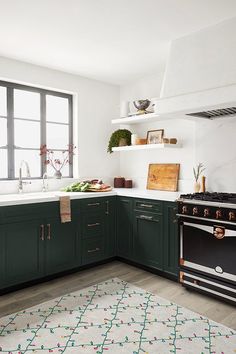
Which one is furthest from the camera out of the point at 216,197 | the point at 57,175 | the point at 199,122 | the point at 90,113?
the point at 90,113

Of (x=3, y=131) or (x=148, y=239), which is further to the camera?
(x=3, y=131)

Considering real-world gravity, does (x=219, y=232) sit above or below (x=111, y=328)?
above

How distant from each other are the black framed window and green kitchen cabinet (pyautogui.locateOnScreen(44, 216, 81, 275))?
0.91 m

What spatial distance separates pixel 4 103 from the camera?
11.7 ft

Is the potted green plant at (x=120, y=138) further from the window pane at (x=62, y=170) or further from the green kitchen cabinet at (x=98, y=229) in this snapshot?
the green kitchen cabinet at (x=98, y=229)

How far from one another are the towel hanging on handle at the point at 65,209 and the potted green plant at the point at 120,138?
130cm

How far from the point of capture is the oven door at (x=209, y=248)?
2.59 meters

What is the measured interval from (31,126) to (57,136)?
0.39 metres

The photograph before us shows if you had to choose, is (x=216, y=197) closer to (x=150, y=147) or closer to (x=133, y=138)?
(x=150, y=147)

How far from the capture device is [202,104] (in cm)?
272

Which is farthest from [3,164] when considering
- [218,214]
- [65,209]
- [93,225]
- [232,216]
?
[232,216]

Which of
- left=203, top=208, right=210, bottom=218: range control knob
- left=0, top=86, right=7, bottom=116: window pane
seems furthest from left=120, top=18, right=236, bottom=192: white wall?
left=0, top=86, right=7, bottom=116: window pane

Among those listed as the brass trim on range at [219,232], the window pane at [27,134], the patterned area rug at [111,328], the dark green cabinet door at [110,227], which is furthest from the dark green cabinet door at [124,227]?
the window pane at [27,134]

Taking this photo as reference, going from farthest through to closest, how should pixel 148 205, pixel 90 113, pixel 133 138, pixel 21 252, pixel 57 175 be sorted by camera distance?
1. pixel 90 113
2. pixel 133 138
3. pixel 57 175
4. pixel 148 205
5. pixel 21 252
